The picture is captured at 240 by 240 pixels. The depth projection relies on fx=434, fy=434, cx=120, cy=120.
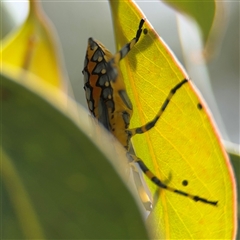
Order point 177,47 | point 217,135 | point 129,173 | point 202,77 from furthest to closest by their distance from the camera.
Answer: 1. point 177,47
2. point 202,77
3. point 129,173
4. point 217,135

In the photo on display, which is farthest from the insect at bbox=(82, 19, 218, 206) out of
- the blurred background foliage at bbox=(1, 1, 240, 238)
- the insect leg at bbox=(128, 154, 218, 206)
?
the blurred background foliage at bbox=(1, 1, 240, 238)

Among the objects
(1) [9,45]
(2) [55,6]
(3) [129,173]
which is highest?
(2) [55,6]

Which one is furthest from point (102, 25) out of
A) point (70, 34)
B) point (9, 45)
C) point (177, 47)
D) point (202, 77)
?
point (9, 45)

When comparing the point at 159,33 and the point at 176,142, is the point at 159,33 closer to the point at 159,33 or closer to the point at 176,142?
the point at 159,33

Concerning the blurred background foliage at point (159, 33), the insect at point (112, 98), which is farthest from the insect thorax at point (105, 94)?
the blurred background foliage at point (159, 33)

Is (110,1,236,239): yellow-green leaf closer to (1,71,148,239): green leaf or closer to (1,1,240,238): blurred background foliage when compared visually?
(1,71,148,239): green leaf

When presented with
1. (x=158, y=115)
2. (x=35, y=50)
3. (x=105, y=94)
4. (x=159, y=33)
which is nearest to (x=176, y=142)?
(x=158, y=115)

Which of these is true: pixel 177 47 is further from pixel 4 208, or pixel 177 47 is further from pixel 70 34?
pixel 4 208

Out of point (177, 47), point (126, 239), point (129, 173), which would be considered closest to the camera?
point (126, 239)
